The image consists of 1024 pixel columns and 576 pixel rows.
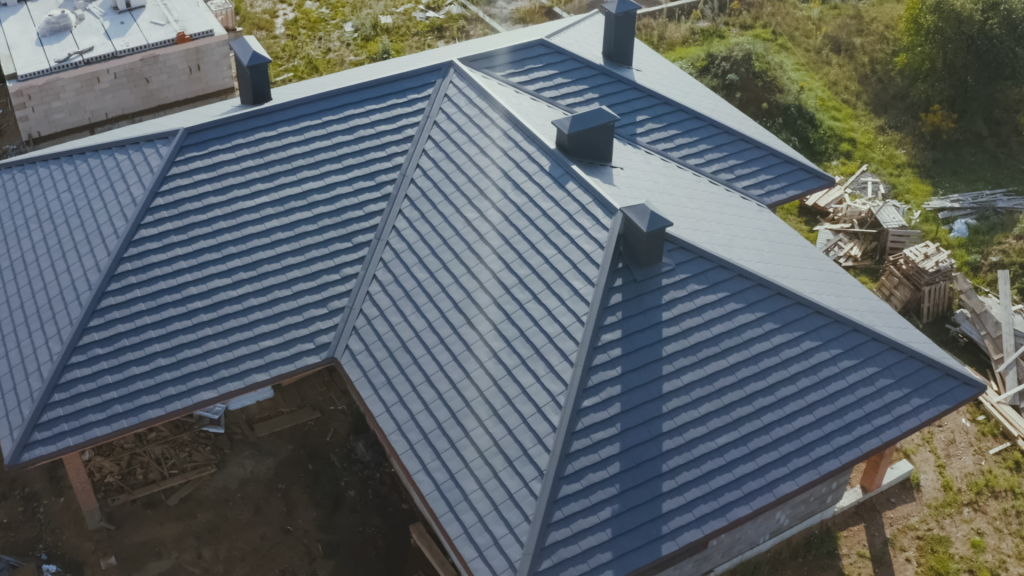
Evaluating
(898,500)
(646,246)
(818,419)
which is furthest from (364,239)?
(898,500)

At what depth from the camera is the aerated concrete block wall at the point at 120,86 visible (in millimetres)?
21250

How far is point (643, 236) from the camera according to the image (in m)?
12.8

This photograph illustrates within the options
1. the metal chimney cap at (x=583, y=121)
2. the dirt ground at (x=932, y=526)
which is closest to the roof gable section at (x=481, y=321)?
the metal chimney cap at (x=583, y=121)

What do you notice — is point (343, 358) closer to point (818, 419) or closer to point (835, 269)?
point (818, 419)

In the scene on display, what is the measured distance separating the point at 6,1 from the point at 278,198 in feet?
44.4

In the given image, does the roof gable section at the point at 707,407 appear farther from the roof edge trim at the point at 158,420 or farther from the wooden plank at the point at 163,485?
the wooden plank at the point at 163,485

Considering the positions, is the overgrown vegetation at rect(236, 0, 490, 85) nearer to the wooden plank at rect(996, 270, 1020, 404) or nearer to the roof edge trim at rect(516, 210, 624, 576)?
the roof edge trim at rect(516, 210, 624, 576)

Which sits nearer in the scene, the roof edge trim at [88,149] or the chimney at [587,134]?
the chimney at [587,134]

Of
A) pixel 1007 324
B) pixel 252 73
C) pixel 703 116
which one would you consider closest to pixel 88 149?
pixel 252 73

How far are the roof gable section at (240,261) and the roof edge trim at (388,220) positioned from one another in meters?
0.13

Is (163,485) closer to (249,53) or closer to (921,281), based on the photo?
(249,53)

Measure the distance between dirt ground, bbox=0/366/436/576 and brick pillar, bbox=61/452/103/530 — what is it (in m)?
0.25

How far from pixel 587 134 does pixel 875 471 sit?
312 inches

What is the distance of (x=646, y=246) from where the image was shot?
13.0m
